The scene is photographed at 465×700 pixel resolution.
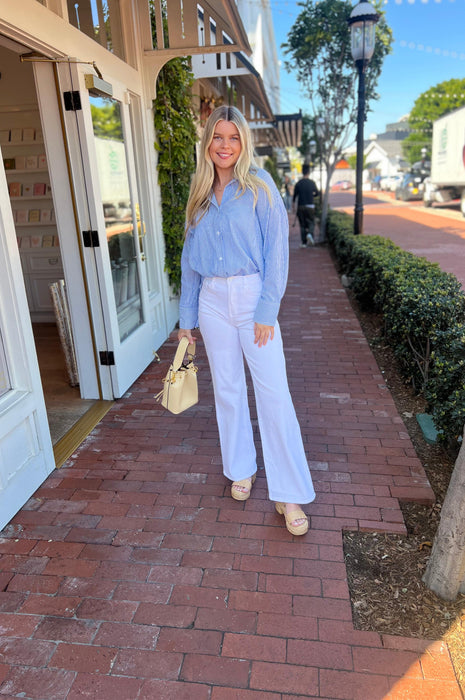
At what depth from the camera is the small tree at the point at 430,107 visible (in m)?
51.4

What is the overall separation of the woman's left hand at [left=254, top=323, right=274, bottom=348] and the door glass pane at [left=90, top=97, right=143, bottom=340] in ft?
6.90

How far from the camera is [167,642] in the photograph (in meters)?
1.93

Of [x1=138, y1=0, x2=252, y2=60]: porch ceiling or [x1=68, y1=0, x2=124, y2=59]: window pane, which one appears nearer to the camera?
[x1=68, y1=0, x2=124, y2=59]: window pane

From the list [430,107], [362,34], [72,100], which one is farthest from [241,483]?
[430,107]

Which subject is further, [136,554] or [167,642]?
[136,554]

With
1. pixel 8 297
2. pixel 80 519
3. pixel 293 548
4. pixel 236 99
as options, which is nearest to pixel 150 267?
pixel 8 297

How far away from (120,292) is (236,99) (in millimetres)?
6913

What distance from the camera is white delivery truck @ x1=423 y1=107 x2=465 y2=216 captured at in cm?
1877

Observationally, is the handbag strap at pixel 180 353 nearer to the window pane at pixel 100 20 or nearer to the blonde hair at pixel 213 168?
the blonde hair at pixel 213 168

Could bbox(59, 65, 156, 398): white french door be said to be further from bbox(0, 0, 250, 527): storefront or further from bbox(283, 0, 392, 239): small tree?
bbox(283, 0, 392, 239): small tree

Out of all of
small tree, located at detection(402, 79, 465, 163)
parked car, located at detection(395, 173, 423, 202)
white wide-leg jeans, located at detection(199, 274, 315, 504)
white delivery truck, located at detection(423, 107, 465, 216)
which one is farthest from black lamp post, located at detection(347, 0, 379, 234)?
small tree, located at detection(402, 79, 465, 163)

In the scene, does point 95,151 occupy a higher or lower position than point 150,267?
higher

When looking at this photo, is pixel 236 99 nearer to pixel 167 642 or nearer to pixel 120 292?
pixel 120 292

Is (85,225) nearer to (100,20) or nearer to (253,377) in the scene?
(100,20)
